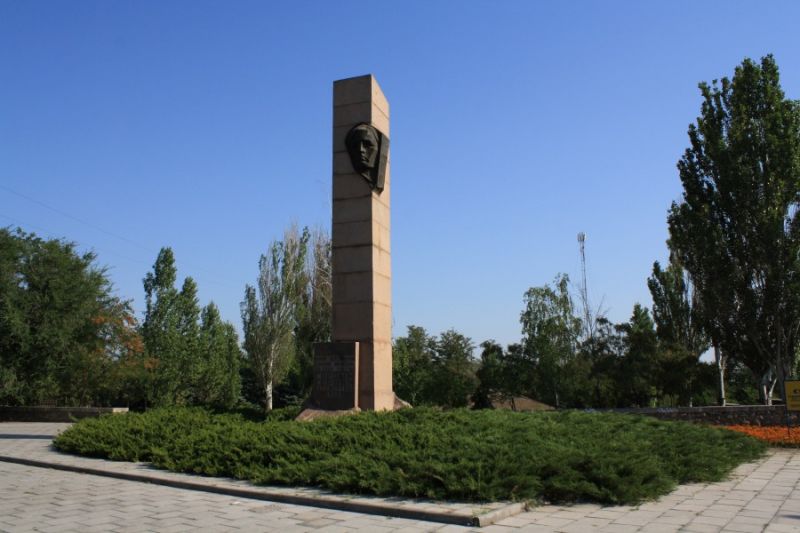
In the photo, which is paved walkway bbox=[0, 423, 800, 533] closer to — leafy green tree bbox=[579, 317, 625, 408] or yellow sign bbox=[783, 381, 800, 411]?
yellow sign bbox=[783, 381, 800, 411]

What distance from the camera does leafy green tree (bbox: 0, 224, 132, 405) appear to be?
1995 cm

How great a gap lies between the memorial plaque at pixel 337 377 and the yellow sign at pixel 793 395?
928cm

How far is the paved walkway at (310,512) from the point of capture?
547 centimetres

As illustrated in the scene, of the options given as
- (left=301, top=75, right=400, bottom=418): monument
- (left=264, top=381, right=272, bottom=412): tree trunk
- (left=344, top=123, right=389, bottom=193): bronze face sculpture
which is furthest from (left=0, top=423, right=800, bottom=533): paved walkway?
(left=264, top=381, right=272, bottom=412): tree trunk

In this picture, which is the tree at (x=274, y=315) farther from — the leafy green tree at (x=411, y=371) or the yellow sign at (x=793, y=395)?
the yellow sign at (x=793, y=395)

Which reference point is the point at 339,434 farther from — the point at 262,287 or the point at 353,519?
the point at 262,287

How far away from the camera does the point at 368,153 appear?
12.5m

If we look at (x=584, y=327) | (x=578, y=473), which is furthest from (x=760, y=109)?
(x=578, y=473)

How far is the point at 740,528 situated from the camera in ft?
17.3

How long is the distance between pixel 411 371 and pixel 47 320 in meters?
14.0

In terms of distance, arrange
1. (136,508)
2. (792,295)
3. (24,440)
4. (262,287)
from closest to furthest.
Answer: (136,508) → (24,440) → (792,295) → (262,287)

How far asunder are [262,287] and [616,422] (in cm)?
2352

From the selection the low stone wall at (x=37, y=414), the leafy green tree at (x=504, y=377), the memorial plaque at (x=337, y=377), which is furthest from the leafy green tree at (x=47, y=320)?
the leafy green tree at (x=504, y=377)

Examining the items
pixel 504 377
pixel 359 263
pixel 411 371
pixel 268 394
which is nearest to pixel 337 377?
pixel 359 263
